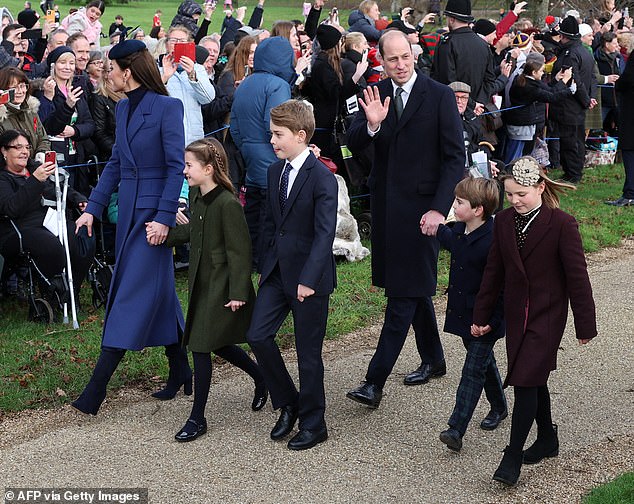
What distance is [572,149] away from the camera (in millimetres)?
14023

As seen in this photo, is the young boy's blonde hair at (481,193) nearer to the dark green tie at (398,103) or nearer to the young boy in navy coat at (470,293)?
the young boy in navy coat at (470,293)

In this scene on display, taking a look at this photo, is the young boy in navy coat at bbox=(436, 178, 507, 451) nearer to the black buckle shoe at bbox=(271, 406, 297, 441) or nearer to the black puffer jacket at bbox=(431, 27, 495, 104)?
the black buckle shoe at bbox=(271, 406, 297, 441)

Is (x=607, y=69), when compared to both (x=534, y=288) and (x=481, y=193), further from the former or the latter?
(x=534, y=288)

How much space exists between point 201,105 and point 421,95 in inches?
161

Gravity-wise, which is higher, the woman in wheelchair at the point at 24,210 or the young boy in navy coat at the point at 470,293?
the young boy in navy coat at the point at 470,293

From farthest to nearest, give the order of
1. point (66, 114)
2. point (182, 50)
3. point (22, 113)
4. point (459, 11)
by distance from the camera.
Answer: point (459, 11) → point (66, 114) → point (182, 50) → point (22, 113)

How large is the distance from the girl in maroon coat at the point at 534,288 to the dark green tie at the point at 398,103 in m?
1.24

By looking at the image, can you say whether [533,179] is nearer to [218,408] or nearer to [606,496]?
[606,496]

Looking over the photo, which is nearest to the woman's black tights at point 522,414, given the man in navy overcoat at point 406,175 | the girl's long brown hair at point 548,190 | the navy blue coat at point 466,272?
the navy blue coat at point 466,272

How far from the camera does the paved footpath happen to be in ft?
16.8

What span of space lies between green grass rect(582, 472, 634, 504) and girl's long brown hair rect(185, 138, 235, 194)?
2.60 meters

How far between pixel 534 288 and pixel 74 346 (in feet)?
12.1

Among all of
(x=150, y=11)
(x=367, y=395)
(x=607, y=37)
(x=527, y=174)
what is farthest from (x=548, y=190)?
(x=150, y=11)

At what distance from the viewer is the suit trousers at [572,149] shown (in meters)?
14.0
